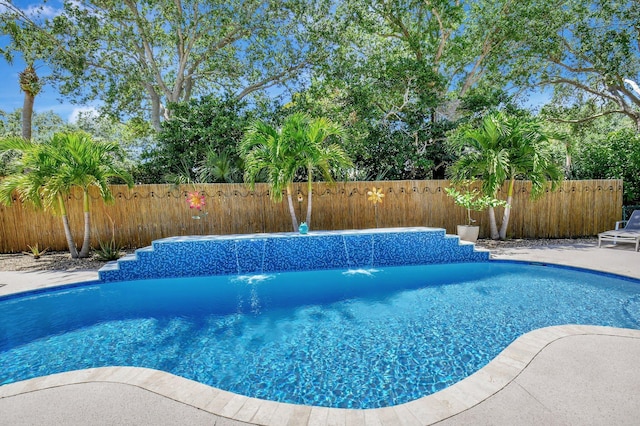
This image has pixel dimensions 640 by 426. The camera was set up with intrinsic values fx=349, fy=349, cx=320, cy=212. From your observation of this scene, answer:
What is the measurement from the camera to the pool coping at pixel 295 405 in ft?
7.75

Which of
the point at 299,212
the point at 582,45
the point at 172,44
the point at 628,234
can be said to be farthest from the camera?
the point at 172,44

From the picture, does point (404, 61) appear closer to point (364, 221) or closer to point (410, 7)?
point (410, 7)

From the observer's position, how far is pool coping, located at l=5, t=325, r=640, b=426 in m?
2.36

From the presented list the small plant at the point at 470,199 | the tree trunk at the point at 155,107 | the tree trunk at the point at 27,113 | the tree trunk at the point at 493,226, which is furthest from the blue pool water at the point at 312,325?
the tree trunk at the point at 155,107

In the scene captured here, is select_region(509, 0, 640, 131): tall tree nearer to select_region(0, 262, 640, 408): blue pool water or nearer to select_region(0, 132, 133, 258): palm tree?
select_region(0, 262, 640, 408): blue pool water

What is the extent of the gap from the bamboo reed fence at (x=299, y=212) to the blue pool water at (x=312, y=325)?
285 cm

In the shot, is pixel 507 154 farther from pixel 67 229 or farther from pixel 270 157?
pixel 67 229

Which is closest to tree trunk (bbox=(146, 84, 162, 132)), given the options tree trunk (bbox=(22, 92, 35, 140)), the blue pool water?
tree trunk (bbox=(22, 92, 35, 140))

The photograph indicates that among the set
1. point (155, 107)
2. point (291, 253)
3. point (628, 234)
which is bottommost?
point (291, 253)

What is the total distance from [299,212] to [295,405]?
7.61 m

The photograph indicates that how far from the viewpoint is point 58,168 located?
25.3 ft

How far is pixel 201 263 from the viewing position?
7.50 m

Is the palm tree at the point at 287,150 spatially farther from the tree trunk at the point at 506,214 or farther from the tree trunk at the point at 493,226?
the tree trunk at the point at 506,214

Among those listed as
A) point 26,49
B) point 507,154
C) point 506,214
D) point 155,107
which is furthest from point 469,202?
point 26,49
